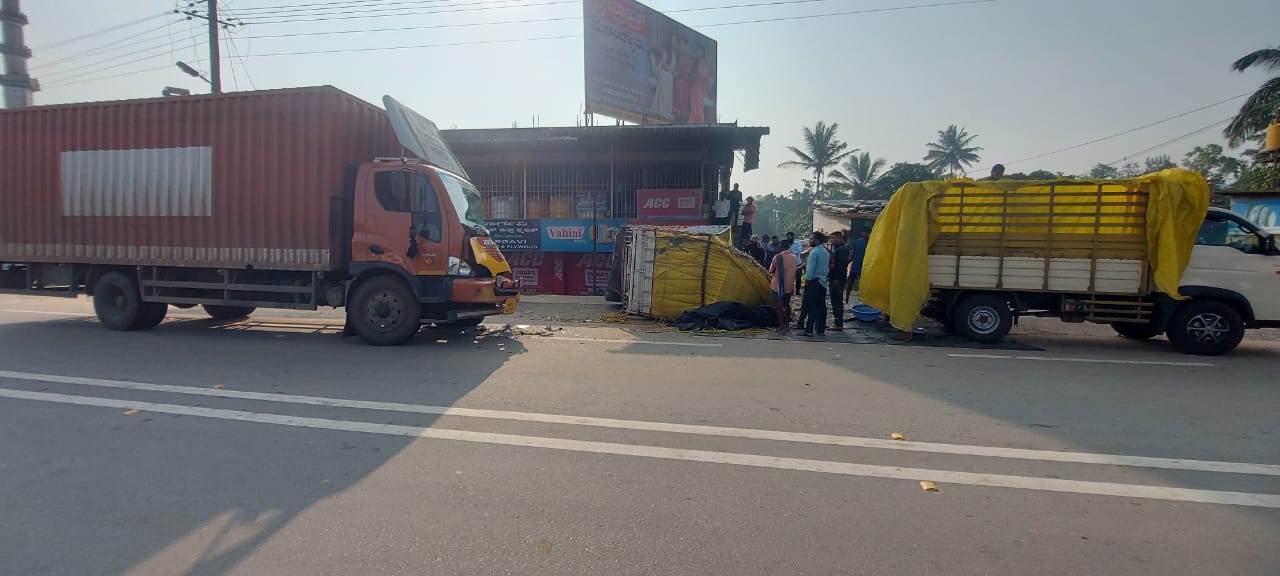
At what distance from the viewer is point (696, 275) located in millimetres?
10523

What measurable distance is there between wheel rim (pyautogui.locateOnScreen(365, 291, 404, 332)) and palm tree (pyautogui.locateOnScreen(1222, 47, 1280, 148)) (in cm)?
2959

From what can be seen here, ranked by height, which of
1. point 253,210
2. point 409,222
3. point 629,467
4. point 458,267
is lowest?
point 629,467

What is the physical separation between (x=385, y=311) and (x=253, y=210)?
2.29 metres

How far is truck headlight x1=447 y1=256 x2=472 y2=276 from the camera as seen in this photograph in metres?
7.76

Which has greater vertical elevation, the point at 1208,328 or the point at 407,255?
the point at 407,255

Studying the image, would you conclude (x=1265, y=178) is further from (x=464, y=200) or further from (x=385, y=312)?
(x=385, y=312)

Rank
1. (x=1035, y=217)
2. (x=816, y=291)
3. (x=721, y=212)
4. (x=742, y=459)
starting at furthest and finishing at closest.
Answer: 1. (x=721, y=212)
2. (x=816, y=291)
3. (x=1035, y=217)
4. (x=742, y=459)

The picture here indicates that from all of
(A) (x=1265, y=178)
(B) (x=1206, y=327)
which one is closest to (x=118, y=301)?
(B) (x=1206, y=327)

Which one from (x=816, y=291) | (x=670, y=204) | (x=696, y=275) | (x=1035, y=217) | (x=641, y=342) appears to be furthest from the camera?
(x=670, y=204)

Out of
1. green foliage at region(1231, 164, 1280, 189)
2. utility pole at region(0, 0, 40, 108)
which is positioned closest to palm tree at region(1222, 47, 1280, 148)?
green foliage at region(1231, 164, 1280, 189)

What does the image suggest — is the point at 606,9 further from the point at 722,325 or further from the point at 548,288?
the point at 722,325

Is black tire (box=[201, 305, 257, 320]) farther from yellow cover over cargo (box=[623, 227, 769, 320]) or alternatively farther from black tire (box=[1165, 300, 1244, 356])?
black tire (box=[1165, 300, 1244, 356])

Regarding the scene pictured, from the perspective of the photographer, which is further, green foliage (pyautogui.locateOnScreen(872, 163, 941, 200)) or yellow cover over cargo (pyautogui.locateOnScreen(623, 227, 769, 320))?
green foliage (pyautogui.locateOnScreen(872, 163, 941, 200))

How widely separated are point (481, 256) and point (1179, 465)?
7142 millimetres
